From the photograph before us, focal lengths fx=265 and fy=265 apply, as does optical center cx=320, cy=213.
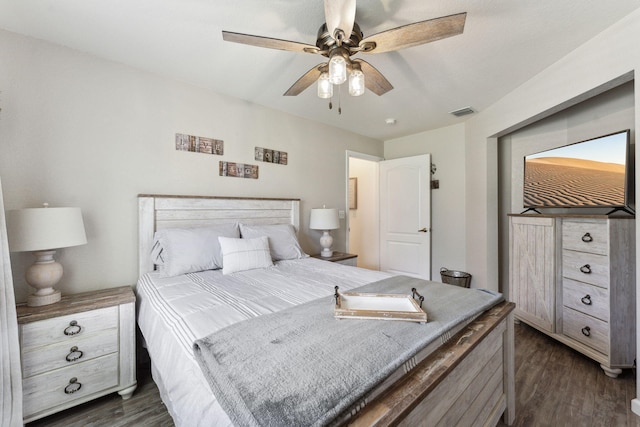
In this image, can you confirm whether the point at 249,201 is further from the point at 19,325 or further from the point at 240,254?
the point at 19,325

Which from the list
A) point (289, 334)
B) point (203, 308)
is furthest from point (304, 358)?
Result: point (203, 308)

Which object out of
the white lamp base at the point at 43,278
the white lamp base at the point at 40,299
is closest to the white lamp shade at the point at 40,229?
the white lamp base at the point at 43,278

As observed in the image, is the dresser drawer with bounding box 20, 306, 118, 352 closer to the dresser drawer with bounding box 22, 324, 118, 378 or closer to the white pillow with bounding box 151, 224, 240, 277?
the dresser drawer with bounding box 22, 324, 118, 378

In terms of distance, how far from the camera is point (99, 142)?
2023 millimetres

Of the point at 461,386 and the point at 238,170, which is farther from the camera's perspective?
the point at 238,170

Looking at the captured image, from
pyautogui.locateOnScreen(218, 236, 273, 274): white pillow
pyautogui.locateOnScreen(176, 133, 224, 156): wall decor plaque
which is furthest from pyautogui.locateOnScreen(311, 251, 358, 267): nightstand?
pyautogui.locateOnScreen(176, 133, 224, 156): wall decor plaque

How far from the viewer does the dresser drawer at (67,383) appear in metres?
1.47

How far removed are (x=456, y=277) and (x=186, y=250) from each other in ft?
10.3

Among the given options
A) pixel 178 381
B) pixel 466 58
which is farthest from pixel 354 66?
pixel 178 381

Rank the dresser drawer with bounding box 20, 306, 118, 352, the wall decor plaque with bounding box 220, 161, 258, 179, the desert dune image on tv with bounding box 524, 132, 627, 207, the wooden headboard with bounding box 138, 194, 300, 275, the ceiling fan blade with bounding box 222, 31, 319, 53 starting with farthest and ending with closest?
1. the wall decor plaque with bounding box 220, 161, 258, 179
2. the wooden headboard with bounding box 138, 194, 300, 275
3. the desert dune image on tv with bounding box 524, 132, 627, 207
4. the dresser drawer with bounding box 20, 306, 118, 352
5. the ceiling fan blade with bounding box 222, 31, 319, 53

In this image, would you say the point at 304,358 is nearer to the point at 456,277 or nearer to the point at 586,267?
the point at 586,267

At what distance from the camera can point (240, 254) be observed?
213cm

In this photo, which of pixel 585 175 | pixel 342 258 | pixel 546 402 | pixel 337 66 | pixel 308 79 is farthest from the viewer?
pixel 342 258

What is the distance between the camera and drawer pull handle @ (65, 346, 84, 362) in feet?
5.16
